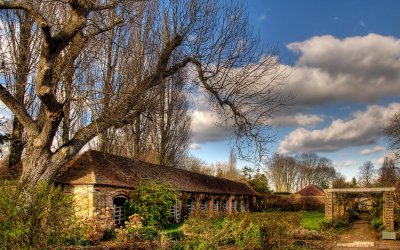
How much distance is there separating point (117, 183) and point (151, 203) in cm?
210

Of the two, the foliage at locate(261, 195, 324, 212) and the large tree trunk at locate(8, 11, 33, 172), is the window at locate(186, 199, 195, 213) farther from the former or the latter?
the foliage at locate(261, 195, 324, 212)

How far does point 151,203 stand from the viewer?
63.0 feet

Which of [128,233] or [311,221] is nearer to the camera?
[128,233]

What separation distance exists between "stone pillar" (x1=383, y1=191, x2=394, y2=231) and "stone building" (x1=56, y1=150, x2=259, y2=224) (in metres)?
11.4

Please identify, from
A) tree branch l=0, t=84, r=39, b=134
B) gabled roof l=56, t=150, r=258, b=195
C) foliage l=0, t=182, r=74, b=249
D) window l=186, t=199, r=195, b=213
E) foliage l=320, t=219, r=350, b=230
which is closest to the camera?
foliage l=0, t=182, r=74, b=249

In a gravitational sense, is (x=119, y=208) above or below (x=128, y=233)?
above

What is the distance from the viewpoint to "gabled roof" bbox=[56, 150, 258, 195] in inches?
690

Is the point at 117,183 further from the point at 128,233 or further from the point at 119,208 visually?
the point at 128,233

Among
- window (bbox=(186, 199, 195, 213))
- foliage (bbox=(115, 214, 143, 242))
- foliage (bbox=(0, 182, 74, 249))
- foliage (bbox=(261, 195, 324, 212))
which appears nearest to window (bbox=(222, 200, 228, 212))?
window (bbox=(186, 199, 195, 213))

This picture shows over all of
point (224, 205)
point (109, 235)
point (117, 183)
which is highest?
point (117, 183)

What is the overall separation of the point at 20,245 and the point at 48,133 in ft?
24.7

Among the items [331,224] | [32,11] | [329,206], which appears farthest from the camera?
[329,206]

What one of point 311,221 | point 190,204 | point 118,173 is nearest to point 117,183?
point 118,173

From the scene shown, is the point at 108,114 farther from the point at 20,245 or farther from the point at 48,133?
the point at 20,245
